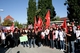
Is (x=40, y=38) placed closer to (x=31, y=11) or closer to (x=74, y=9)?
(x=74, y=9)

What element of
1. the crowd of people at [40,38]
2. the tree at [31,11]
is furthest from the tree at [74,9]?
the tree at [31,11]

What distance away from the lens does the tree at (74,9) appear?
35.1 meters

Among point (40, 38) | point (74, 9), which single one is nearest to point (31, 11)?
point (74, 9)

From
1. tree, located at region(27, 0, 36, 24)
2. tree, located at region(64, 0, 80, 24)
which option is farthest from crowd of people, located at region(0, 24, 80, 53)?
tree, located at region(27, 0, 36, 24)

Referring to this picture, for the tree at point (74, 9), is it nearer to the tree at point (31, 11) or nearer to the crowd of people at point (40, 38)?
→ the crowd of people at point (40, 38)

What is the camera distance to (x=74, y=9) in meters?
35.7

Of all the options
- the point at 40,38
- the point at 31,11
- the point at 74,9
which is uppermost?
the point at 31,11

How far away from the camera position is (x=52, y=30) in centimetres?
1903

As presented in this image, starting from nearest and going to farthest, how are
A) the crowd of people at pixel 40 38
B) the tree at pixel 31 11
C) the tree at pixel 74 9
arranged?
the crowd of people at pixel 40 38 → the tree at pixel 74 9 → the tree at pixel 31 11

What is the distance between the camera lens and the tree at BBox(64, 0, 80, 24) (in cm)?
3506

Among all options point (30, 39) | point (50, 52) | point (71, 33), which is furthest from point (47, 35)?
point (71, 33)

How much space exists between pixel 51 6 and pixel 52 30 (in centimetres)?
4162

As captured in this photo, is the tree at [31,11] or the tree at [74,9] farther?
the tree at [31,11]

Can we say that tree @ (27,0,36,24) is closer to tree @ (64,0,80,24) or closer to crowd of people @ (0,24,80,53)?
tree @ (64,0,80,24)
